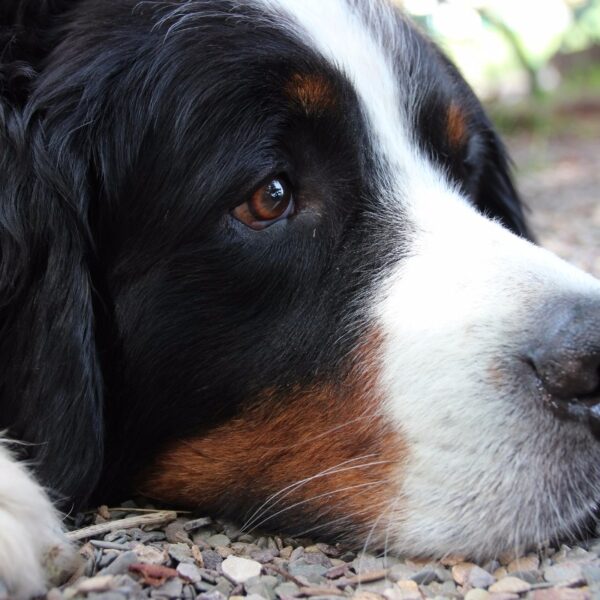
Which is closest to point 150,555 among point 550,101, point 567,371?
point 567,371

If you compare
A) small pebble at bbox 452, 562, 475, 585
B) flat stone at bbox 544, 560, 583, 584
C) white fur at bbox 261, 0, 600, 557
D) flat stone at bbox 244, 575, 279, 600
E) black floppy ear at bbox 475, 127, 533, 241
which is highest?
black floppy ear at bbox 475, 127, 533, 241

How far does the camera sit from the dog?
2.40m

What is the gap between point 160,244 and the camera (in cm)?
268

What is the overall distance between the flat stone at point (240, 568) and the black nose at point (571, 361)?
0.85 metres

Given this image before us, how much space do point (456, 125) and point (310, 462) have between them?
1.49 meters

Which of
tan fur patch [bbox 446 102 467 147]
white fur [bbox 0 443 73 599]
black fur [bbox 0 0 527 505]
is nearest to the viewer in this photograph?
white fur [bbox 0 443 73 599]

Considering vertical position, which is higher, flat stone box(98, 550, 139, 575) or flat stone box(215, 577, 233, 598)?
flat stone box(215, 577, 233, 598)

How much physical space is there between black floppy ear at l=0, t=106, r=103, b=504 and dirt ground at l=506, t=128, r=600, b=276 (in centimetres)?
271

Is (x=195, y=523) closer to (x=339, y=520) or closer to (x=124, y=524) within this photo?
(x=124, y=524)

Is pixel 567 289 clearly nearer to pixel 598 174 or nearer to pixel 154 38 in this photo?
pixel 154 38

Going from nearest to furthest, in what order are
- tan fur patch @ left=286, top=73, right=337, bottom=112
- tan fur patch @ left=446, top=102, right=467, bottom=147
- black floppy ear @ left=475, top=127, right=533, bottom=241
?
1. tan fur patch @ left=286, top=73, right=337, bottom=112
2. tan fur patch @ left=446, top=102, right=467, bottom=147
3. black floppy ear @ left=475, top=127, right=533, bottom=241

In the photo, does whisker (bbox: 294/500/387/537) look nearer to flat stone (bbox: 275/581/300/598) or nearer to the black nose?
flat stone (bbox: 275/581/300/598)

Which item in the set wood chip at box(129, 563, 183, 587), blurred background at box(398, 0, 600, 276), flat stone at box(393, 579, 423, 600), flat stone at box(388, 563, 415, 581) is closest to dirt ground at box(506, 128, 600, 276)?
blurred background at box(398, 0, 600, 276)

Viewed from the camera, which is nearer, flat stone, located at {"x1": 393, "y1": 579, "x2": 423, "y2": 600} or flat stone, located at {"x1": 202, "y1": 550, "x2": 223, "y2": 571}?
flat stone, located at {"x1": 393, "y1": 579, "x2": 423, "y2": 600}
